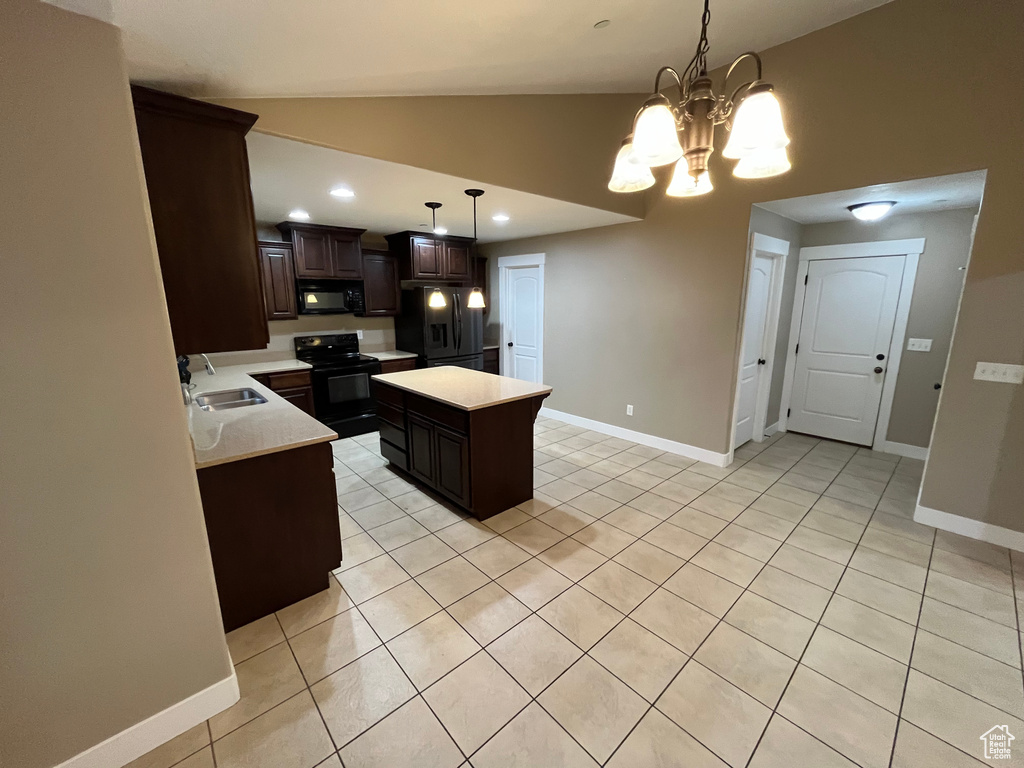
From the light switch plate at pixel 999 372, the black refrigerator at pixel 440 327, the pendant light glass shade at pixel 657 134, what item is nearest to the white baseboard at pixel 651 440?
the black refrigerator at pixel 440 327

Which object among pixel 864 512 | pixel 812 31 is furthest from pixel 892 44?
pixel 864 512

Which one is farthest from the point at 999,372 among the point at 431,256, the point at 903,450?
the point at 431,256

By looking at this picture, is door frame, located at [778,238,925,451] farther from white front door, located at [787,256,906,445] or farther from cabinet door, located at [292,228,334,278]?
cabinet door, located at [292,228,334,278]

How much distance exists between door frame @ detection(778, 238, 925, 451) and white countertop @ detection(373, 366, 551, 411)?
3.39 meters

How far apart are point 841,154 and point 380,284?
4.66 m

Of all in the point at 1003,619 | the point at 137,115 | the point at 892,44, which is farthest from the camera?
the point at 892,44

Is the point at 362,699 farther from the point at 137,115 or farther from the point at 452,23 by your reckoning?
the point at 452,23

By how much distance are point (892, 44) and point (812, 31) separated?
52cm

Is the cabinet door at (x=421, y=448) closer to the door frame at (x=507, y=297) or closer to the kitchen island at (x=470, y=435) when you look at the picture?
the kitchen island at (x=470, y=435)

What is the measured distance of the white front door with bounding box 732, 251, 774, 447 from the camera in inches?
148

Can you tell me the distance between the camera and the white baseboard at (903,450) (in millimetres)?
3887

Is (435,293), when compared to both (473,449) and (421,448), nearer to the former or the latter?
(421,448)

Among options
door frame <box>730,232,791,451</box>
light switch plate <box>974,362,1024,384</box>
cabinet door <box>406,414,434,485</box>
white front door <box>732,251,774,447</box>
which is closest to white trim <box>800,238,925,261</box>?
door frame <box>730,232,791,451</box>

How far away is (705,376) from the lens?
3.77m
